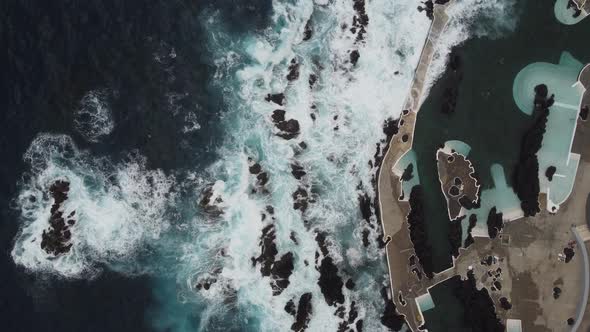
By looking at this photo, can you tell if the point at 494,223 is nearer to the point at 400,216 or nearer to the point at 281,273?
the point at 400,216

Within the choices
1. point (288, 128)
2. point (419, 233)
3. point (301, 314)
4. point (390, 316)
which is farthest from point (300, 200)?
point (390, 316)

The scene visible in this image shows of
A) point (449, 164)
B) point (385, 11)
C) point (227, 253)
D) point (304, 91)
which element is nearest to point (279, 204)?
point (227, 253)

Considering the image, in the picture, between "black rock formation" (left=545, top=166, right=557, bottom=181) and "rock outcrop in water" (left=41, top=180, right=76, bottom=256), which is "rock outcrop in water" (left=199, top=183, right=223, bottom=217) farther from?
"black rock formation" (left=545, top=166, right=557, bottom=181)

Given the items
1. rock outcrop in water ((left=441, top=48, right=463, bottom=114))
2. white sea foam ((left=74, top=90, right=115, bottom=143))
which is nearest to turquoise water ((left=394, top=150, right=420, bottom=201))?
rock outcrop in water ((left=441, top=48, right=463, bottom=114))

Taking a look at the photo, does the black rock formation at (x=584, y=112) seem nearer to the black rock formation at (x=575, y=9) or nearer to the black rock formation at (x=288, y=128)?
the black rock formation at (x=575, y=9)

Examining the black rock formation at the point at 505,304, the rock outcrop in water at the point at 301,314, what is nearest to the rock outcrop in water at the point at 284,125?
the rock outcrop in water at the point at 301,314

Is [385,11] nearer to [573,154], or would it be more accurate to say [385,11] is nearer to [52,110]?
[573,154]
